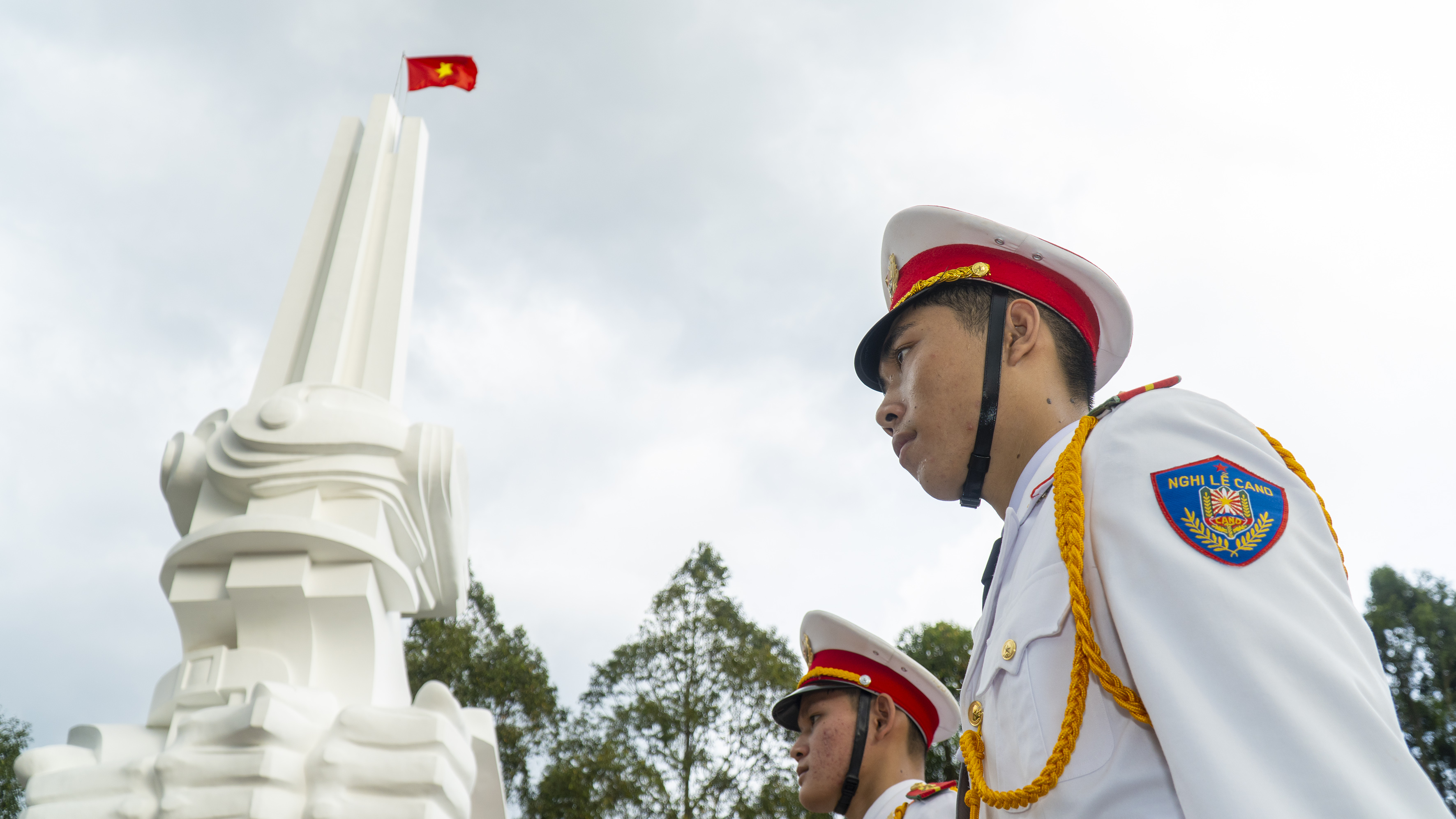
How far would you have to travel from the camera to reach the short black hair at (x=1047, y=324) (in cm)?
173

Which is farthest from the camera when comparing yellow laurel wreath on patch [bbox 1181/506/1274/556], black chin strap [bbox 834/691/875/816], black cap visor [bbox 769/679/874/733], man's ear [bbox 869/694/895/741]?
black cap visor [bbox 769/679/874/733]

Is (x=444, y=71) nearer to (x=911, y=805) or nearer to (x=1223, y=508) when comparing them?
(x=911, y=805)

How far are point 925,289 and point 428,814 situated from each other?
2.68m

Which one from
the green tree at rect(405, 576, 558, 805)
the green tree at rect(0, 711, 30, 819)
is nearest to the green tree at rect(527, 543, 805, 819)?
the green tree at rect(405, 576, 558, 805)

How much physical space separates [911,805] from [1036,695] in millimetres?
2244

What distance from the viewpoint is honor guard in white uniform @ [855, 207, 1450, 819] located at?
3.01ft

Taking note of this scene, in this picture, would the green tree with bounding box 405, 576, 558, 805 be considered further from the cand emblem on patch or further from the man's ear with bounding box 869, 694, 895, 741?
the cand emblem on patch

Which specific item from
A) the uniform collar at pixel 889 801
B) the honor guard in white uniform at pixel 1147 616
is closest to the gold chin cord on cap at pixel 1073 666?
the honor guard in white uniform at pixel 1147 616

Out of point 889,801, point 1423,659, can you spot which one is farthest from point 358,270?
point 1423,659

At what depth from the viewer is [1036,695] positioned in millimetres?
1198

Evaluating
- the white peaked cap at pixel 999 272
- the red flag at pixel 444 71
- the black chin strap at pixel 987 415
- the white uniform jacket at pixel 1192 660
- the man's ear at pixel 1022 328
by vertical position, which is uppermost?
the red flag at pixel 444 71

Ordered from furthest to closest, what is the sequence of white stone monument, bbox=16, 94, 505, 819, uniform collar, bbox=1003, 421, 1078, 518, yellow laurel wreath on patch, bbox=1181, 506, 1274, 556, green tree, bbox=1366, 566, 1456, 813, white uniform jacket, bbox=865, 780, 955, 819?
1. green tree, bbox=1366, 566, 1456, 813
2. white stone monument, bbox=16, 94, 505, 819
3. white uniform jacket, bbox=865, 780, 955, 819
4. uniform collar, bbox=1003, 421, 1078, 518
5. yellow laurel wreath on patch, bbox=1181, 506, 1274, 556

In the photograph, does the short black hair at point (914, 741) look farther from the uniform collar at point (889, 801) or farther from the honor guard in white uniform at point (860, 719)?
the uniform collar at point (889, 801)

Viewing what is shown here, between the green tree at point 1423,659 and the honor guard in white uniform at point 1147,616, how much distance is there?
533 inches
